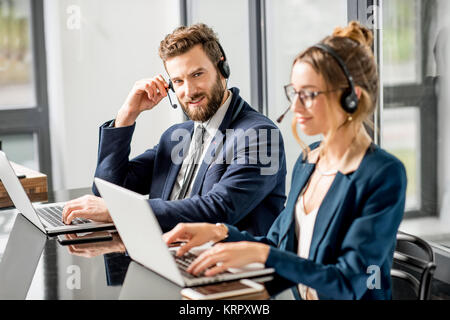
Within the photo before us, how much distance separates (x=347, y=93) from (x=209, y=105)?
775 mm

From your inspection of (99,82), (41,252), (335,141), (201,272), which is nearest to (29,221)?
(41,252)

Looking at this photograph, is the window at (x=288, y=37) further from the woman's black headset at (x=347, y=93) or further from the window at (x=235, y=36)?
the woman's black headset at (x=347, y=93)

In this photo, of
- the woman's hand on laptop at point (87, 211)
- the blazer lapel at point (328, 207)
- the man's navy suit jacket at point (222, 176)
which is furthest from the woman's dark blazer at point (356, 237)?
the woman's hand on laptop at point (87, 211)

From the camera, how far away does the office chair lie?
4.34 feet

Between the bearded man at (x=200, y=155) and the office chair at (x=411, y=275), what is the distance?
0.43 metres

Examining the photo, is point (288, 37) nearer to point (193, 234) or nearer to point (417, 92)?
point (417, 92)

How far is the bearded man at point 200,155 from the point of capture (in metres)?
1.81

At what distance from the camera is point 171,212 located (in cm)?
178

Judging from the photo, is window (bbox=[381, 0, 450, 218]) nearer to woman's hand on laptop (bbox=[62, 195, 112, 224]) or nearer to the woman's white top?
the woman's white top

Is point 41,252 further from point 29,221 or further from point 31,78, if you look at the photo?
point 31,78

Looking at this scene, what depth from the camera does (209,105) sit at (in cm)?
204

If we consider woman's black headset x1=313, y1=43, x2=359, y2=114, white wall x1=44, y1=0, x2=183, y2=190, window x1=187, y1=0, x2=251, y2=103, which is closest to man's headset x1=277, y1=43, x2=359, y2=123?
woman's black headset x1=313, y1=43, x2=359, y2=114

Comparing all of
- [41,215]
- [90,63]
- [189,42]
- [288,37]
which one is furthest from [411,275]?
[90,63]

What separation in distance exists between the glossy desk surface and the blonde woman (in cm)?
8
